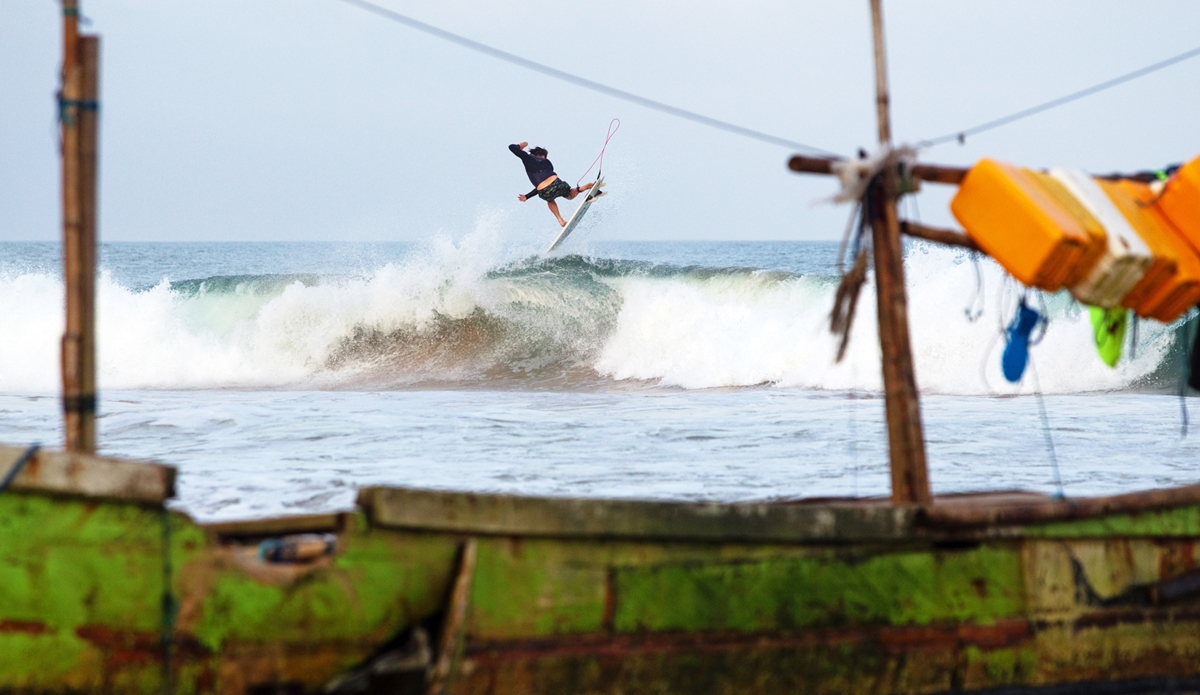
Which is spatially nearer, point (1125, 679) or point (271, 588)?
point (271, 588)

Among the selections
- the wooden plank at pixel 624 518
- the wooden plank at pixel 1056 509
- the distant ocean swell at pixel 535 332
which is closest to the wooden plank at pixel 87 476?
the wooden plank at pixel 624 518

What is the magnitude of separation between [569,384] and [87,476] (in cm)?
1364

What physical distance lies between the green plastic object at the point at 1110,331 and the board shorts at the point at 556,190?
1356 cm

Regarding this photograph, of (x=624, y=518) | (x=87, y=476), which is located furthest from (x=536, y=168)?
(x=87, y=476)

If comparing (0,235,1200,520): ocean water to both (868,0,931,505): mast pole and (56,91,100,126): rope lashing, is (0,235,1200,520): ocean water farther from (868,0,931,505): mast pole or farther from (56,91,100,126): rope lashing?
(56,91,100,126): rope lashing

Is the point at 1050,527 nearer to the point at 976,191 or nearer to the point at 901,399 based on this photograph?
the point at 901,399

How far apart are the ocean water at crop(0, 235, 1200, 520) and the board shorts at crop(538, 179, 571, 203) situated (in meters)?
2.70

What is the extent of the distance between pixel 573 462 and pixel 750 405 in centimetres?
476

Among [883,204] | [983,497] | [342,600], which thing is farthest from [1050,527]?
[342,600]

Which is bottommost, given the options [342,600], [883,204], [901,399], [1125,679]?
[1125,679]

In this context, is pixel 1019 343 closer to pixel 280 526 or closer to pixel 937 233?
pixel 937 233

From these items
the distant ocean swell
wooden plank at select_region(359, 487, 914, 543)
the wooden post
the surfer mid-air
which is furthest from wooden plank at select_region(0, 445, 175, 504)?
the surfer mid-air

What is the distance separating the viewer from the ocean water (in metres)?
8.23

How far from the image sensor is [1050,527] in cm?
372
